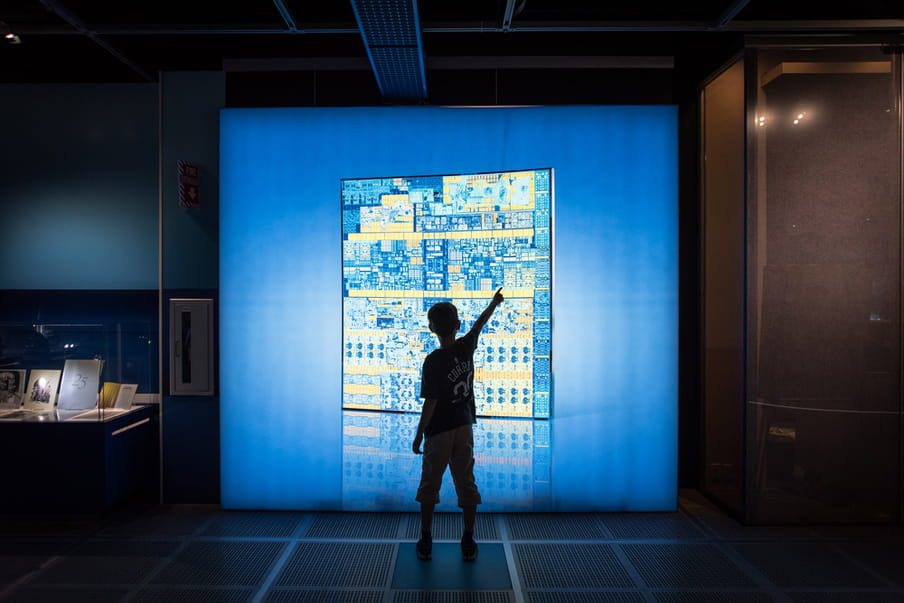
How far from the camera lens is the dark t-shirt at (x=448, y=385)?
9.09 ft

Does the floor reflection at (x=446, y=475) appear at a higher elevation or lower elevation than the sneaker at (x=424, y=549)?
higher

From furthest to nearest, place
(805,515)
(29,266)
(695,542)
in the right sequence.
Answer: (29,266), (805,515), (695,542)

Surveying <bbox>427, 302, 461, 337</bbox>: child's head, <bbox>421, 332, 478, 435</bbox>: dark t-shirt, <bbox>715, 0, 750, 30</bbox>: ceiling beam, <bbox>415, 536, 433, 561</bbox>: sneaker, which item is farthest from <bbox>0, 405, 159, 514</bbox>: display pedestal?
<bbox>715, 0, 750, 30</bbox>: ceiling beam

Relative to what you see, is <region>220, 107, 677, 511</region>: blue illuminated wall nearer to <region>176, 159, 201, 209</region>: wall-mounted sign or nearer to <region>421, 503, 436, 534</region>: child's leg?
<region>176, 159, 201, 209</region>: wall-mounted sign

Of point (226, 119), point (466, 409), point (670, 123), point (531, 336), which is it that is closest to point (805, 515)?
point (531, 336)

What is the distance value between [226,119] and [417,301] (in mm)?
1923

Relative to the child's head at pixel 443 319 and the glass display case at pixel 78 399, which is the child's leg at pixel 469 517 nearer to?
the child's head at pixel 443 319

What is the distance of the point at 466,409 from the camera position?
286cm

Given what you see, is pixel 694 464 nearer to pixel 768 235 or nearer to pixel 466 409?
pixel 768 235

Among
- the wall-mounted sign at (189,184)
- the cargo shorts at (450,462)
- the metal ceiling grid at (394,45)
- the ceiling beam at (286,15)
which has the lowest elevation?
the cargo shorts at (450,462)

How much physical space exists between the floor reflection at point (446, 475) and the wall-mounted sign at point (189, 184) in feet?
6.39

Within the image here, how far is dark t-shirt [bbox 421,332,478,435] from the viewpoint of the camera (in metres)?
2.77

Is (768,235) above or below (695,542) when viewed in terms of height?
above

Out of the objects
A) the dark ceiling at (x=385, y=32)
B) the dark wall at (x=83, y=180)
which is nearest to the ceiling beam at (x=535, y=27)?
the dark ceiling at (x=385, y=32)
